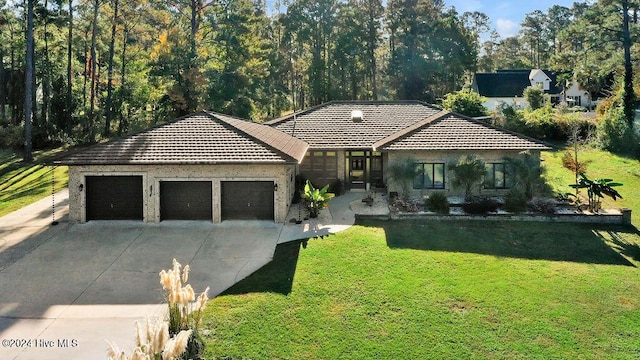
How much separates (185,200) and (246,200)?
8.65ft

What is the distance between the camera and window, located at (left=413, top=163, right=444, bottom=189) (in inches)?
838

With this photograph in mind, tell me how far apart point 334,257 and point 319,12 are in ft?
151

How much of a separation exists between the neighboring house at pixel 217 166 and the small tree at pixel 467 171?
2.27ft

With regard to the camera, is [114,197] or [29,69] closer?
[114,197]

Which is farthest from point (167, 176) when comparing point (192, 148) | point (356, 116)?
point (356, 116)

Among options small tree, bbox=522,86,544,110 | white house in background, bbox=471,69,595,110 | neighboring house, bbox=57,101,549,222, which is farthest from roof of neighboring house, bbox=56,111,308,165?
white house in background, bbox=471,69,595,110

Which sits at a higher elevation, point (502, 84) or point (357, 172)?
point (502, 84)

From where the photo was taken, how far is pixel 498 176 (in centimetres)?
2120

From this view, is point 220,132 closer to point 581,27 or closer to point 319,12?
point 581,27

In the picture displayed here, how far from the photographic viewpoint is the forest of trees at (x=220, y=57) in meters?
33.6

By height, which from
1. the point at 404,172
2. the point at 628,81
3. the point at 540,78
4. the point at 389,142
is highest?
the point at 540,78

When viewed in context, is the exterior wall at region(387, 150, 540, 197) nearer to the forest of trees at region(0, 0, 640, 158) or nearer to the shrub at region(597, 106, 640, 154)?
the shrub at region(597, 106, 640, 154)

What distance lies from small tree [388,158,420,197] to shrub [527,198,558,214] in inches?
209

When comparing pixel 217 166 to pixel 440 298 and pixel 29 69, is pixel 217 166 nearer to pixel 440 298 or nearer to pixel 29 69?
pixel 440 298
